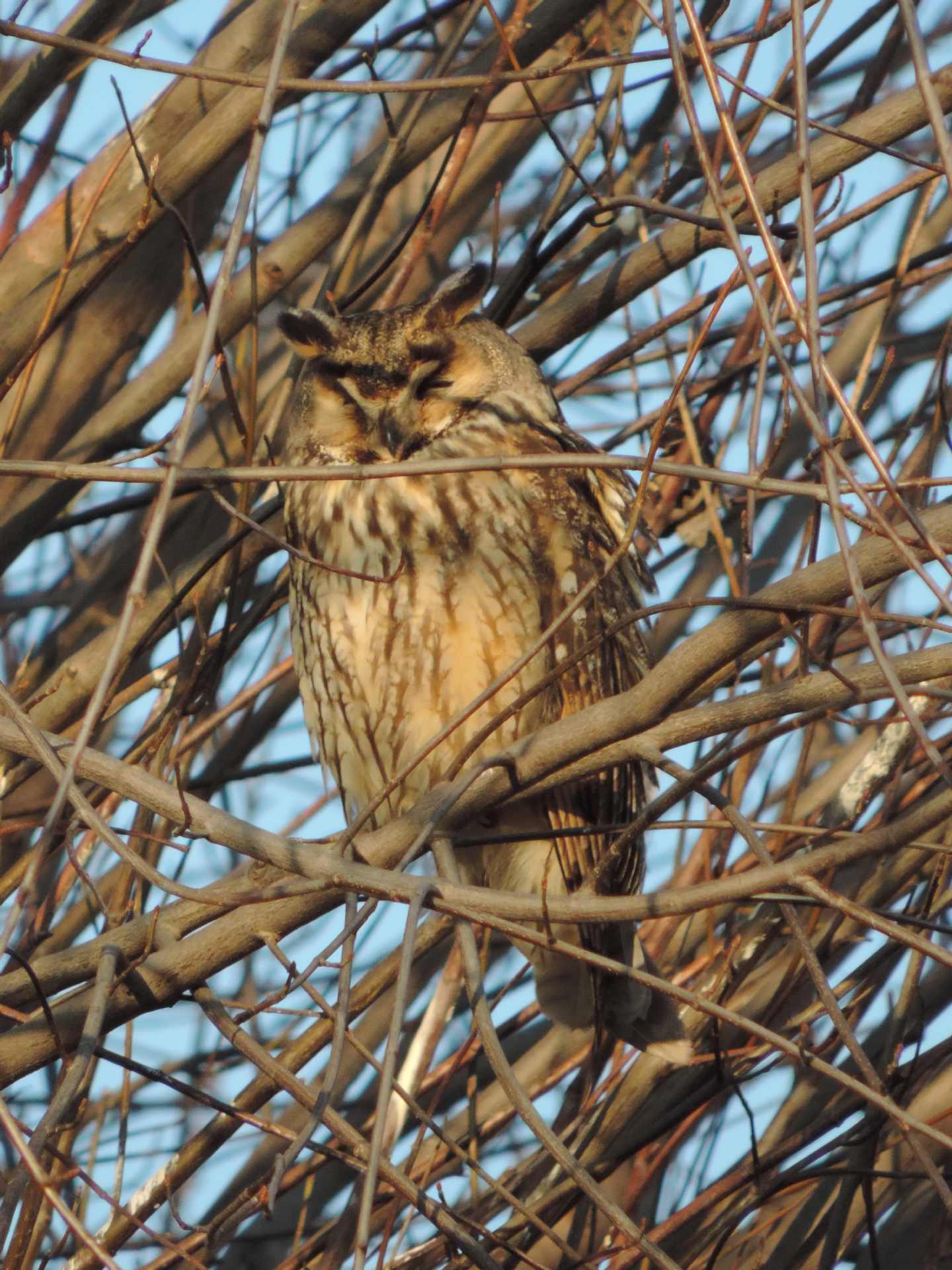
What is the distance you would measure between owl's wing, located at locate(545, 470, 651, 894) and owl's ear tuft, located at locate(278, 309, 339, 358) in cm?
62

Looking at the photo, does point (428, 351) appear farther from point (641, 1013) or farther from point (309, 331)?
point (641, 1013)

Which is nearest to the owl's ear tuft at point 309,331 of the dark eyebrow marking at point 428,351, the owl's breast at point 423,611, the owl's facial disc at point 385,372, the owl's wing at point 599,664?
the owl's facial disc at point 385,372

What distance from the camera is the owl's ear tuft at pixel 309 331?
329 centimetres

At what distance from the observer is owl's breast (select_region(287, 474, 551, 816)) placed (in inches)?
121

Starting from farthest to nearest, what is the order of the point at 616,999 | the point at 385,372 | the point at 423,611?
1. the point at 385,372
2. the point at 616,999
3. the point at 423,611

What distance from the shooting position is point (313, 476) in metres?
1.67

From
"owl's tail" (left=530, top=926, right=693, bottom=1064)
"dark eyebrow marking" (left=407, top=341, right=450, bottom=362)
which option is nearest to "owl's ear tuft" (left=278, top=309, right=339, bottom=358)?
"dark eyebrow marking" (left=407, top=341, right=450, bottom=362)

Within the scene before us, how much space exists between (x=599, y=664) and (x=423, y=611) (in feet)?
1.37

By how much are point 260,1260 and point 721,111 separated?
290cm

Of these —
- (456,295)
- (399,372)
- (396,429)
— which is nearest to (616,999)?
(396,429)

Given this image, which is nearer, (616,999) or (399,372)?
(616,999)

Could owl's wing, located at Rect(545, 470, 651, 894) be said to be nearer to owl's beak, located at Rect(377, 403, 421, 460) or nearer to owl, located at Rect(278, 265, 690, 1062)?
owl, located at Rect(278, 265, 690, 1062)

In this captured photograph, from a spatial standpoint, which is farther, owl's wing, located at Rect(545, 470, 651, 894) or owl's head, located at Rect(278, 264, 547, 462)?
owl's head, located at Rect(278, 264, 547, 462)

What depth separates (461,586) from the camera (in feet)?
10.1
